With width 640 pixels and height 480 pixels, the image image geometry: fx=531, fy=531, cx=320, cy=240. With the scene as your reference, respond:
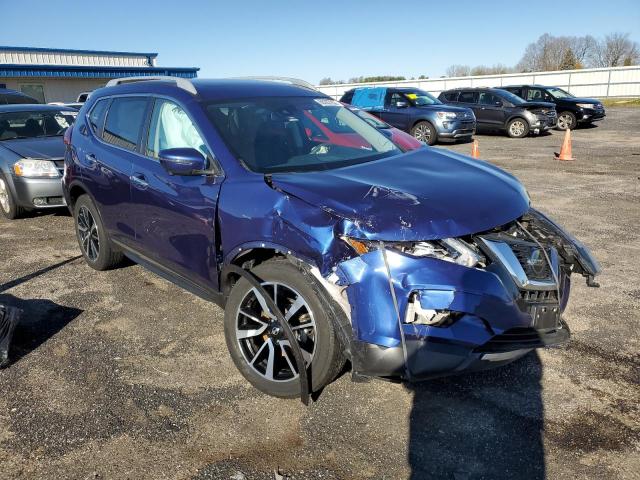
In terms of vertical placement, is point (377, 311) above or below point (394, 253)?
below

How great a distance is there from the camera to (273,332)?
3.10 m

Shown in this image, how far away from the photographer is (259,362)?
324cm

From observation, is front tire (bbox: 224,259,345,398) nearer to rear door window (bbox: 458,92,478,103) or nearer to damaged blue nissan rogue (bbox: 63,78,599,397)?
damaged blue nissan rogue (bbox: 63,78,599,397)

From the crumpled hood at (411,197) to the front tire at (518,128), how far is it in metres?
16.0

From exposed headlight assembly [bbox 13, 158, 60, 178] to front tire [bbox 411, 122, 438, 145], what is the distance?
11.0 m

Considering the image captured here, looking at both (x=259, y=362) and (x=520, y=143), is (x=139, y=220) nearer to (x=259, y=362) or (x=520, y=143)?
(x=259, y=362)

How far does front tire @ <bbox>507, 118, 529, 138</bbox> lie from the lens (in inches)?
712

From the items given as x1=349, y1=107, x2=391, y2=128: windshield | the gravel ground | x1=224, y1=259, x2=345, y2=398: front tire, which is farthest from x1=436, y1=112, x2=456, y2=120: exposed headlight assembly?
x1=224, y1=259, x2=345, y2=398: front tire

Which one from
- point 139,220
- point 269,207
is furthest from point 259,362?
point 139,220

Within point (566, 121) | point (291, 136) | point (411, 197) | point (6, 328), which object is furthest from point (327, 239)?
point (566, 121)

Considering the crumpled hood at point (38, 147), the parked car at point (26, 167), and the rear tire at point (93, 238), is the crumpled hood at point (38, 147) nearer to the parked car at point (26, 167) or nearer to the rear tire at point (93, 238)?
the parked car at point (26, 167)

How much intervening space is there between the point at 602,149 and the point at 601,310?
39.4 feet

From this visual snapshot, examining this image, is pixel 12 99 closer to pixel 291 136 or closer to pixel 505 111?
pixel 291 136

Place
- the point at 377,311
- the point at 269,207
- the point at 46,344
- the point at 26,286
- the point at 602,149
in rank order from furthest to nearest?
the point at 602,149 < the point at 26,286 < the point at 46,344 < the point at 269,207 < the point at 377,311
